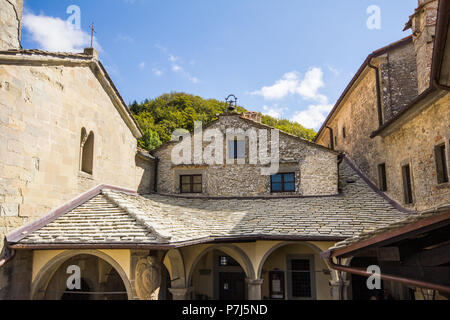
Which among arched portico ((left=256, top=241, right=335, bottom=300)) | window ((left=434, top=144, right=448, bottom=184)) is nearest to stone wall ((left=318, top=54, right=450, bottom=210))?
window ((left=434, top=144, right=448, bottom=184))

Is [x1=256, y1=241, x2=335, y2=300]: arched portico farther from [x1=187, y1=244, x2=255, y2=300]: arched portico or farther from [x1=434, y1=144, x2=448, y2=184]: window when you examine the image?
[x1=434, y1=144, x2=448, y2=184]: window

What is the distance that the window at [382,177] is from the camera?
13094mm

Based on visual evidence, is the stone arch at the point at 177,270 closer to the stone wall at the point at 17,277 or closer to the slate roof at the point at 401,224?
the stone wall at the point at 17,277

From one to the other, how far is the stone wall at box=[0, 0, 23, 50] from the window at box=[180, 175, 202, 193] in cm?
754

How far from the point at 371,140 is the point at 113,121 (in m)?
9.97

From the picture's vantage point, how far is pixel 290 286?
1209 cm

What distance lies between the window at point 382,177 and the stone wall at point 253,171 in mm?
1744

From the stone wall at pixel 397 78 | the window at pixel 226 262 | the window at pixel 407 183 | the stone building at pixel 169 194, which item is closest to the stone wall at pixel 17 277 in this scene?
the stone building at pixel 169 194

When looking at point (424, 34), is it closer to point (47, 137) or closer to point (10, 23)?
point (47, 137)

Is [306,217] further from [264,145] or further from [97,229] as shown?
[97,229]

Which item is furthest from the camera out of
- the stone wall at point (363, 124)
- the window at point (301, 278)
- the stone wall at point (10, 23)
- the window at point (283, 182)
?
the stone wall at point (363, 124)

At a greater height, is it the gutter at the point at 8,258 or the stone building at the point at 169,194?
the stone building at the point at 169,194

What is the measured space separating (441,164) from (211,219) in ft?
21.5

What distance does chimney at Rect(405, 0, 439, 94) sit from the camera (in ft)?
34.5
